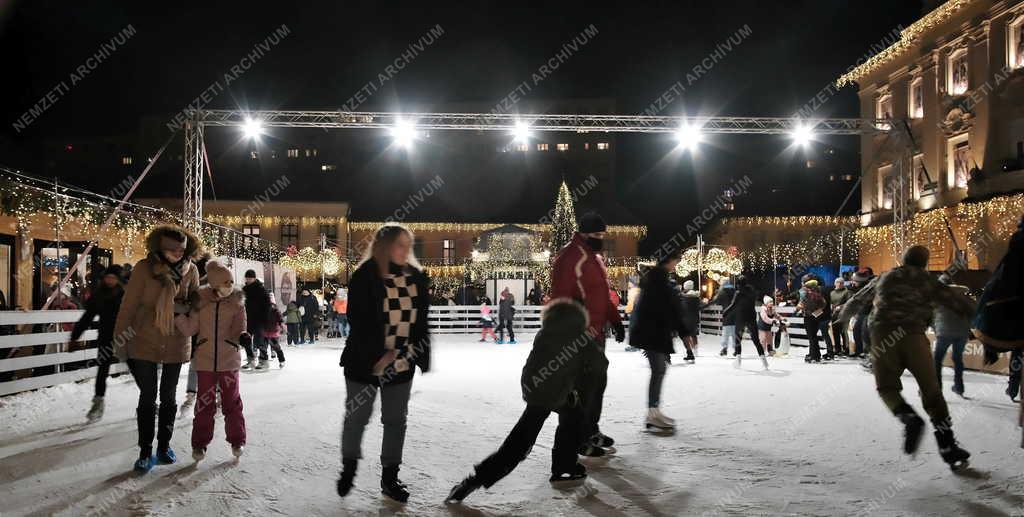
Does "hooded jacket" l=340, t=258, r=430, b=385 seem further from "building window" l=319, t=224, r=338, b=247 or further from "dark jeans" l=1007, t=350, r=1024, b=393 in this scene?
"building window" l=319, t=224, r=338, b=247

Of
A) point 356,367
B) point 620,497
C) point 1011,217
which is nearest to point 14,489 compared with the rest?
point 356,367

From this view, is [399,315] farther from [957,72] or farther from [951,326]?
[957,72]

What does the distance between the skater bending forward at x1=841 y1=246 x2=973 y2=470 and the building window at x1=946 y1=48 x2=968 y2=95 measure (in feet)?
63.6

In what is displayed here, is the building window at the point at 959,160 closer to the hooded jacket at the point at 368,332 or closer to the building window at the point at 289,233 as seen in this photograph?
the hooded jacket at the point at 368,332

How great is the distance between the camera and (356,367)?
13.0 feet

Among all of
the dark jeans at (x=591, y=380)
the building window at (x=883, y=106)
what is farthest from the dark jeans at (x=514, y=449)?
the building window at (x=883, y=106)

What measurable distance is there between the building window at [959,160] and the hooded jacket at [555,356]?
2116cm

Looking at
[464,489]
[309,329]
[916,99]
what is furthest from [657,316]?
[916,99]

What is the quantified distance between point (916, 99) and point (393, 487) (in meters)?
25.3

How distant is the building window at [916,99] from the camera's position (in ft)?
77.2

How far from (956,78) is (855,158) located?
34.5 metres

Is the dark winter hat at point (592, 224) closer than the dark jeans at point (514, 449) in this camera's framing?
No

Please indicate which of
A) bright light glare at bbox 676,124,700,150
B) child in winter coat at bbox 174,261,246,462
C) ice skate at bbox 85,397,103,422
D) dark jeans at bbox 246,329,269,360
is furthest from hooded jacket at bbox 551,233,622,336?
bright light glare at bbox 676,124,700,150

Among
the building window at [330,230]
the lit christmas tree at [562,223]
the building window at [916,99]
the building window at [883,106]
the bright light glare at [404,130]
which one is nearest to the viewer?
the bright light glare at [404,130]
